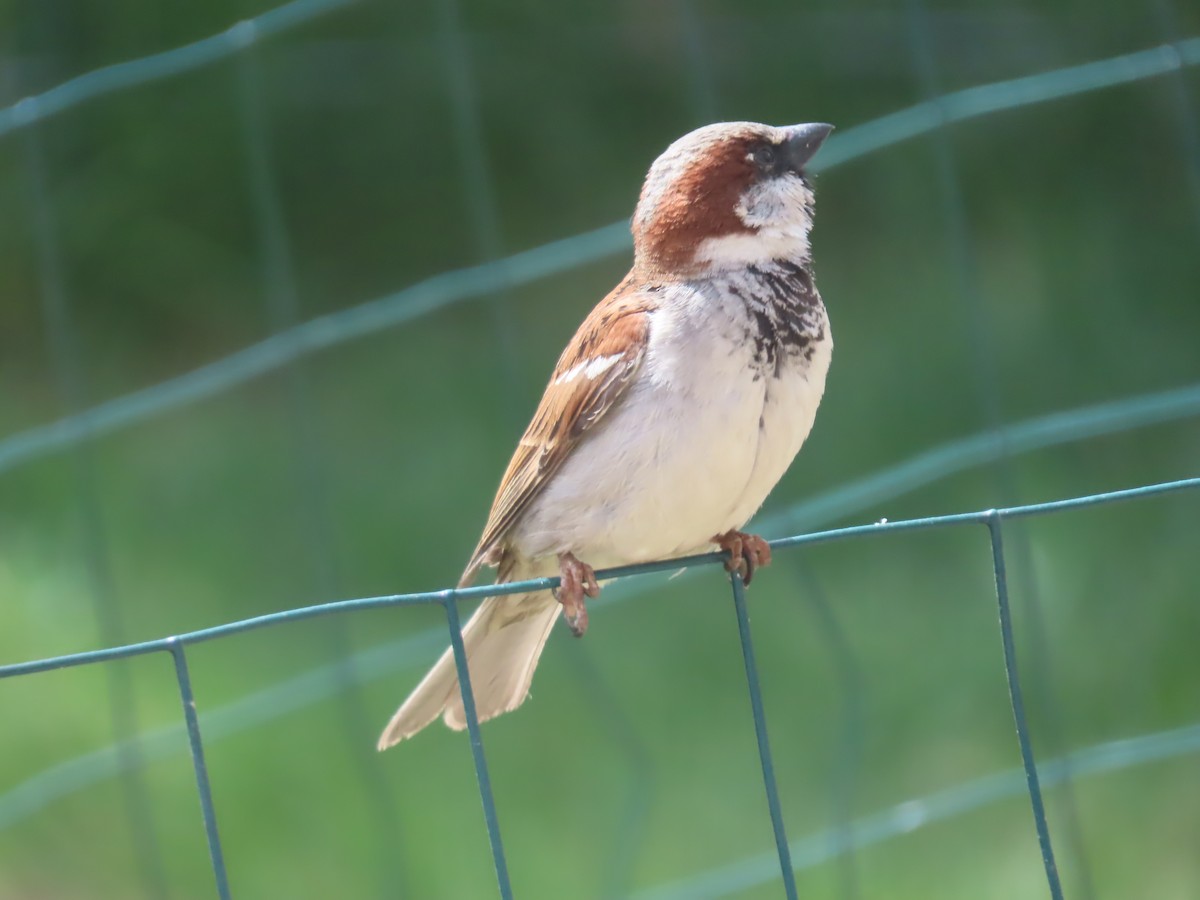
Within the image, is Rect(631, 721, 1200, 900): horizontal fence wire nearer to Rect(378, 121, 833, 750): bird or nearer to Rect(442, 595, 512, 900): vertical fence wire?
Rect(378, 121, 833, 750): bird

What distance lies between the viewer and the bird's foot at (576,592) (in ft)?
6.34

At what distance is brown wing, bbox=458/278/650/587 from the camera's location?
197cm

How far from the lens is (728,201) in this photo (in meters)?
2.13

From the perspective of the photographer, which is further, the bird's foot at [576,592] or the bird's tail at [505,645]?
the bird's tail at [505,645]

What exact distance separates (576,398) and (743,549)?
273mm

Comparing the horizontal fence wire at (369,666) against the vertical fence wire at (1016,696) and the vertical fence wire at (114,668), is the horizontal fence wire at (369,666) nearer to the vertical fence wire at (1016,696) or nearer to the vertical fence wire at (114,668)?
the vertical fence wire at (114,668)

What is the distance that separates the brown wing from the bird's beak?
0.88 feet

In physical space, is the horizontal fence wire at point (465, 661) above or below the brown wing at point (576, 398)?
below

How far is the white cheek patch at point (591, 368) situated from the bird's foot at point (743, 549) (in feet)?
0.83

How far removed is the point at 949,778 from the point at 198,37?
10.9 feet

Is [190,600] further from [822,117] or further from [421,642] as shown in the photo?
[822,117]

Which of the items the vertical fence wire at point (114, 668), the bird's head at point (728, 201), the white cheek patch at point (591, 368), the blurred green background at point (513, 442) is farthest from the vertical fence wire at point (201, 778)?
the vertical fence wire at point (114, 668)

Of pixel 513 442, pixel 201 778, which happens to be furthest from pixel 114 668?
pixel 201 778

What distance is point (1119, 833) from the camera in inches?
118
